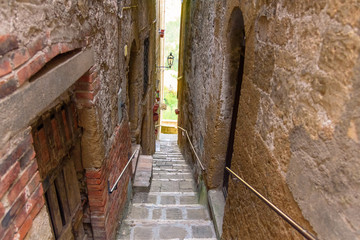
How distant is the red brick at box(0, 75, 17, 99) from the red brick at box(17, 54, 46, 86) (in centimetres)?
5

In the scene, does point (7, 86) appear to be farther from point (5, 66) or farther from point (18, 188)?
point (18, 188)

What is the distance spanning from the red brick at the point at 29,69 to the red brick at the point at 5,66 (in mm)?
73

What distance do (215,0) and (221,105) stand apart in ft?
5.38

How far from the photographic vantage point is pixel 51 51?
60.6 inches

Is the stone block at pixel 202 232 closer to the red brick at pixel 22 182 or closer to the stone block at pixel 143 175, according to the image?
the stone block at pixel 143 175

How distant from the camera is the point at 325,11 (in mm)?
1229

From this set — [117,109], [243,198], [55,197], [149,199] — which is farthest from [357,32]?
[149,199]

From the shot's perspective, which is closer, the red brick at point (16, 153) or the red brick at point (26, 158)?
the red brick at point (16, 153)

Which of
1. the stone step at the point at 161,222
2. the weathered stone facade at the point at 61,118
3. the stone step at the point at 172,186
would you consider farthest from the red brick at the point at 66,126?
the stone step at the point at 172,186

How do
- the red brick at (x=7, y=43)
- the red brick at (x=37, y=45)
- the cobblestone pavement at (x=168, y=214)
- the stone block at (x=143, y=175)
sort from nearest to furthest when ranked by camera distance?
the red brick at (x=7, y=43)
the red brick at (x=37, y=45)
the cobblestone pavement at (x=168, y=214)
the stone block at (x=143, y=175)

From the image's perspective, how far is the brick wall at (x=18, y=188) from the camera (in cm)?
111

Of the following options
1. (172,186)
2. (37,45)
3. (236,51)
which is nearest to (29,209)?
(37,45)

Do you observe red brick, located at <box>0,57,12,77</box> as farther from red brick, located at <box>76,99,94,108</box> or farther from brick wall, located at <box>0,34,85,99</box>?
red brick, located at <box>76,99,94,108</box>

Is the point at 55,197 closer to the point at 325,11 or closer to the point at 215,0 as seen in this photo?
the point at 325,11
